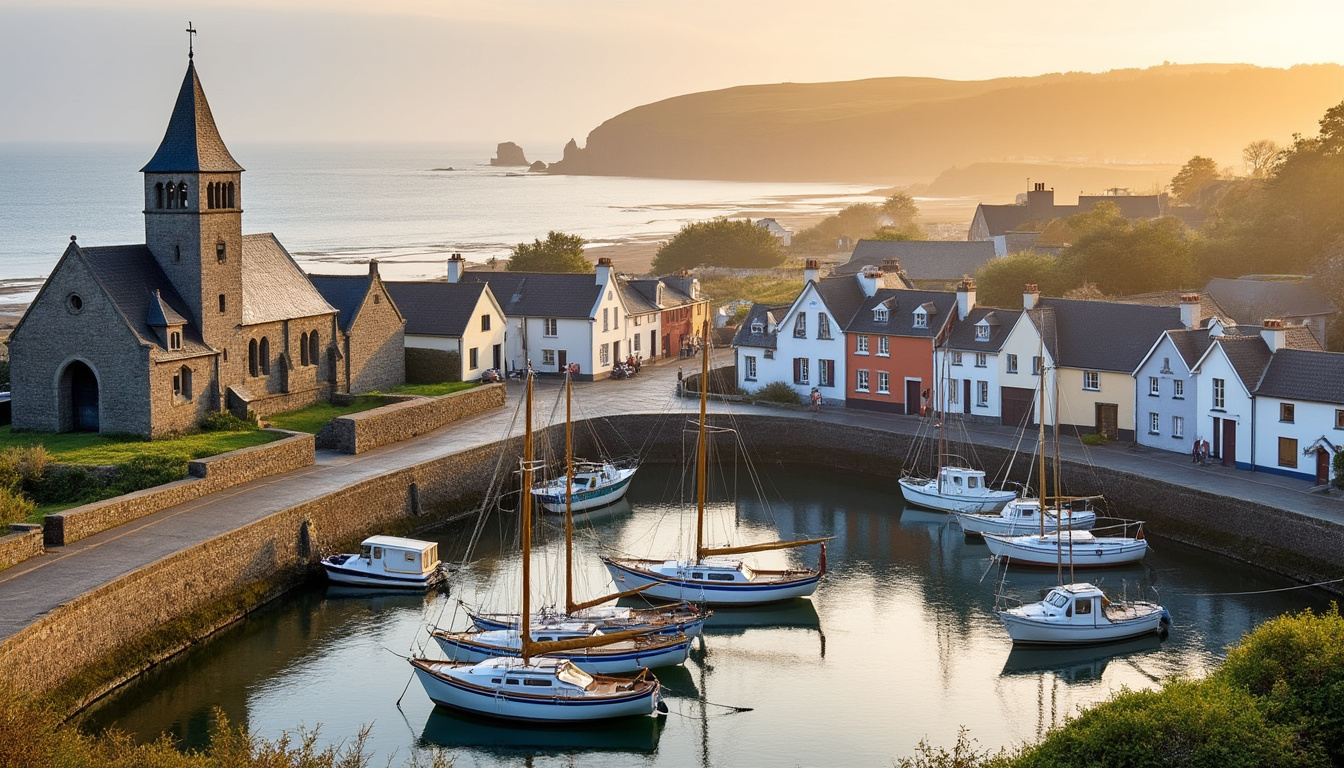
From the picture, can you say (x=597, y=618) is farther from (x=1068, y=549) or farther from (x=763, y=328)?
Result: (x=763, y=328)

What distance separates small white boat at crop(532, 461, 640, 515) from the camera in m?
47.9

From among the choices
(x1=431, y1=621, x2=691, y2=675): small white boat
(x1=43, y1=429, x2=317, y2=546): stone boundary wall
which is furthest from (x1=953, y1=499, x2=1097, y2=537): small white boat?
(x1=43, y1=429, x2=317, y2=546): stone boundary wall

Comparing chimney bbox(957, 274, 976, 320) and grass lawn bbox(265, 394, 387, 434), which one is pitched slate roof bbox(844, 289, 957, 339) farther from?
grass lawn bbox(265, 394, 387, 434)

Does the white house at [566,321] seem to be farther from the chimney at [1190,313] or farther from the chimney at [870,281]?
the chimney at [1190,313]

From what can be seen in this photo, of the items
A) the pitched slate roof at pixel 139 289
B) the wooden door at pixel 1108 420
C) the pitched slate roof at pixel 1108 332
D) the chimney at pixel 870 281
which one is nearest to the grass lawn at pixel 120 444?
the pitched slate roof at pixel 139 289

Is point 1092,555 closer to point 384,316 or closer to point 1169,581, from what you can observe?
point 1169,581

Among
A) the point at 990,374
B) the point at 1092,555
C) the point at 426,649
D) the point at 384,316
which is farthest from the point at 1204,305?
the point at 426,649

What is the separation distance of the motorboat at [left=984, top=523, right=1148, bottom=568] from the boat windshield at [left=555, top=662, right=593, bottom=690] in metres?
16.4

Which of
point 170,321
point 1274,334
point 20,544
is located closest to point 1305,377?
point 1274,334

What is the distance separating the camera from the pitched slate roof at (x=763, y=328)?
6200 centimetres

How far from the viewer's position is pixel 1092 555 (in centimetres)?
4238

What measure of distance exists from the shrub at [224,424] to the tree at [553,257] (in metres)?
35.5

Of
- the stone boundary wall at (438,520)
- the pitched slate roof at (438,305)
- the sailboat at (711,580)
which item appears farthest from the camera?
the pitched slate roof at (438,305)

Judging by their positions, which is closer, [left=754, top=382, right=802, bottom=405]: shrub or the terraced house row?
the terraced house row
